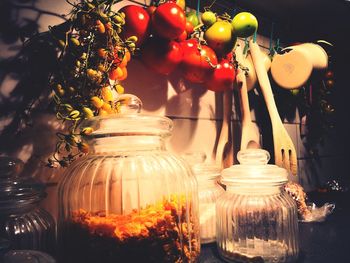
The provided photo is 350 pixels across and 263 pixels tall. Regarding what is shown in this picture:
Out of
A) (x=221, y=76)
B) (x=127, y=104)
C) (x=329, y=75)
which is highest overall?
(x=329, y=75)

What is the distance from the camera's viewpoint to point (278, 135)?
893mm

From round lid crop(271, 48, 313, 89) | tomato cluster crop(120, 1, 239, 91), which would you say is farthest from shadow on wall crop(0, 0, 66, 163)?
round lid crop(271, 48, 313, 89)

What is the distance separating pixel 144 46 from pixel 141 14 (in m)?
0.08

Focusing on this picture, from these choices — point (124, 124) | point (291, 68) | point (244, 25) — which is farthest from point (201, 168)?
point (291, 68)

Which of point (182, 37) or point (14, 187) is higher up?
point (182, 37)

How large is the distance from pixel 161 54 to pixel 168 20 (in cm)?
9

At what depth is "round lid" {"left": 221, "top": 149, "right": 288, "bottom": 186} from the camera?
58 centimetres

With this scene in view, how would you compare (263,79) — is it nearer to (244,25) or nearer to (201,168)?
(244,25)

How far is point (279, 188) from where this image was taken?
615mm

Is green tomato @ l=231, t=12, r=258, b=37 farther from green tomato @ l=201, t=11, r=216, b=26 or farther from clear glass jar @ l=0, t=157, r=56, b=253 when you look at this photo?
clear glass jar @ l=0, t=157, r=56, b=253

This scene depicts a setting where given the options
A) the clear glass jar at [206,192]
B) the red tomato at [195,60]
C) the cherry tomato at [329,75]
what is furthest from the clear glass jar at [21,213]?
the cherry tomato at [329,75]

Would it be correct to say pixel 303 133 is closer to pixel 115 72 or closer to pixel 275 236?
pixel 275 236

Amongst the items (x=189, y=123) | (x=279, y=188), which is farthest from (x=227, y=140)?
(x=279, y=188)

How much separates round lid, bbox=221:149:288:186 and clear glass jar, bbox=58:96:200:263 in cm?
12
